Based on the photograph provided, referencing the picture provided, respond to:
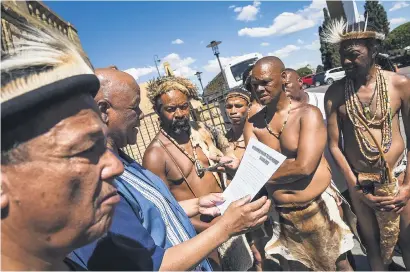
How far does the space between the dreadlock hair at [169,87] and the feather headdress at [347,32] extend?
1358mm

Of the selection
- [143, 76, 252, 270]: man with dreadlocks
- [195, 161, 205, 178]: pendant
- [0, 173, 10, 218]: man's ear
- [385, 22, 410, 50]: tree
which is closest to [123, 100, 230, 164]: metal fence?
[143, 76, 252, 270]: man with dreadlocks

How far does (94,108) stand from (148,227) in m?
0.66

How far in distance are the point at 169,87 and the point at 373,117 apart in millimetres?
1816

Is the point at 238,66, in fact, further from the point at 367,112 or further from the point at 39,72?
the point at 39,72

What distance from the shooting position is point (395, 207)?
2.19 metres

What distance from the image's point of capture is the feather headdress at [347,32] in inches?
88.9

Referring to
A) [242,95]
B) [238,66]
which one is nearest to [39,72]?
[242,95]

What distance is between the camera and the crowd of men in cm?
69

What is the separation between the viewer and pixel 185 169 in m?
2.76

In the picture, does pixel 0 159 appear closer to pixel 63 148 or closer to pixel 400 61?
pixel 63 148

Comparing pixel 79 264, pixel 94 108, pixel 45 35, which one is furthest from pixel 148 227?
Result: pixel 45 35

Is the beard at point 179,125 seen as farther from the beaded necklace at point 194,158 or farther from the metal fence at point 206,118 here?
the metal fence at point 206,118

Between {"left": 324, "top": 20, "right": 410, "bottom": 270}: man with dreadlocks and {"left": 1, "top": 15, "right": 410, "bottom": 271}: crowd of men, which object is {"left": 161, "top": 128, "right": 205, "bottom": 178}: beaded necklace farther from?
{"left": 324, "top": 20, "right": 410, "bottom": 270}: man with dreadlocks

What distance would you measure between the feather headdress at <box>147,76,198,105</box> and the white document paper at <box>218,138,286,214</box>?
4.49 feet
